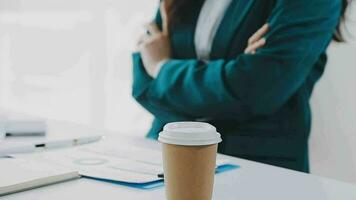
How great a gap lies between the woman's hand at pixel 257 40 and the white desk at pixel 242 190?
48 centimetres

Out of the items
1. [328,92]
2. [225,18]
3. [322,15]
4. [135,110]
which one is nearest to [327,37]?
[322,15]

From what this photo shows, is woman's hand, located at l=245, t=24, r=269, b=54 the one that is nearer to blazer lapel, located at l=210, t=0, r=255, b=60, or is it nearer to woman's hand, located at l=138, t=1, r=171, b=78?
blazer lapel, located at l=210, t=0, r=255, b=60

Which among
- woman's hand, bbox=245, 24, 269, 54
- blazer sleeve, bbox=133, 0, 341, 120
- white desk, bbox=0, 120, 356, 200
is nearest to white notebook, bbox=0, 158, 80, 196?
white desk, bbox=0, 120, 356, 200

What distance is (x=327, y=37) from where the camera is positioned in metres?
1.27

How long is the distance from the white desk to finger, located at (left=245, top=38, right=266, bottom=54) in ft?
1.57

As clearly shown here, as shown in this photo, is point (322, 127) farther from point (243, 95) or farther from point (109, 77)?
point (109, 77)

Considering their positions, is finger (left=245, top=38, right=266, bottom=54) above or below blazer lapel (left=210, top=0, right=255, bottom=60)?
below

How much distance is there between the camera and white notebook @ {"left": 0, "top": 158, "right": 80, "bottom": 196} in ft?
2.22

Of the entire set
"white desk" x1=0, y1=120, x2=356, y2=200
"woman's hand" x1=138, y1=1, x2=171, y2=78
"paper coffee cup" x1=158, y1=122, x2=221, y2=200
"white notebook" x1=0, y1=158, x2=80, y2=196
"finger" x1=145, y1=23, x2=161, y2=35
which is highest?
"finger" x1=145, y1=23, x2=161, y2=35

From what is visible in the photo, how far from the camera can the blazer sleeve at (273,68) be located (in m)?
1.22

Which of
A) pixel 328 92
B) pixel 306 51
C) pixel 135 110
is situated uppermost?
pixel 306 51

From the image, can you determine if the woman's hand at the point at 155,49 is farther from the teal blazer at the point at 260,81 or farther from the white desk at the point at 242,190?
the white desk at the point at 242,190

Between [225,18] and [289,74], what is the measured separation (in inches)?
10.4

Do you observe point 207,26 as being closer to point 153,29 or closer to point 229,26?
point 229,26
